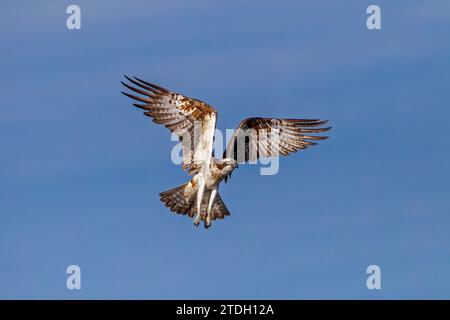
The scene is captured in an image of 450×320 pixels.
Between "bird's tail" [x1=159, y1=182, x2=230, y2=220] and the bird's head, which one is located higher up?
the bird's head

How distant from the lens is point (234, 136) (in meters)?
46.1

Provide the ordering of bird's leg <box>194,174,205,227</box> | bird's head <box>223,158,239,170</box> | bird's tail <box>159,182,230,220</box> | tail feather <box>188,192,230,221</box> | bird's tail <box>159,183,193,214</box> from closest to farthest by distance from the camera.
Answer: bird's head <box>223,158,239,170</box>, bird's leg <box>194,174,205,227</box>, tail feather <box>188,192,230,221</box>, bird's tail <box>159,182,230,220</box>, bird's tail <box>159,183,193,214</box>

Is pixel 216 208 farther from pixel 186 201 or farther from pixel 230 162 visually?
pixel 230 162

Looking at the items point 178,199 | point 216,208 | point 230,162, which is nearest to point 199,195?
point 216,208

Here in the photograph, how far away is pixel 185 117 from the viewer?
1794 inches

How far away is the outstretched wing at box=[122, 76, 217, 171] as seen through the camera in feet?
148

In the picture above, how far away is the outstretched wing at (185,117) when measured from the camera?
45094mm

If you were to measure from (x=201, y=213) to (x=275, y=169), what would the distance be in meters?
3.22

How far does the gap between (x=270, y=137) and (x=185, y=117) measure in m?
3.58

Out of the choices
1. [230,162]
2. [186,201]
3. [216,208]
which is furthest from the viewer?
[186,201]

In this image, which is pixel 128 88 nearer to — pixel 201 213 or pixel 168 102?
pixel 168 102

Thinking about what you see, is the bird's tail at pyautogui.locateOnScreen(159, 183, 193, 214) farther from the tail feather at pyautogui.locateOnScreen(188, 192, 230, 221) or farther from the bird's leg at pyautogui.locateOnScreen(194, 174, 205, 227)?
the bird's leg at pyautogui.locateOnScreen(194, 174, 205, 227)

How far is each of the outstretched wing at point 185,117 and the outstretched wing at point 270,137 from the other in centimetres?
132

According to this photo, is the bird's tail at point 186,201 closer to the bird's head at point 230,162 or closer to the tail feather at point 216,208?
the tail feather at point 216,208
